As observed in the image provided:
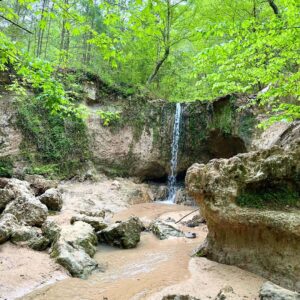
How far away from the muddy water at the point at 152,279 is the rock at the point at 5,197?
3488mm

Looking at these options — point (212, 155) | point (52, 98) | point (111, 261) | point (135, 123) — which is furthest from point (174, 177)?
point (52, 98)

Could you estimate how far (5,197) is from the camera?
27.8 ft

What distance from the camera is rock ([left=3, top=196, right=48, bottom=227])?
7.52m

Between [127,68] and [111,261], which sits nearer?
[111,261]

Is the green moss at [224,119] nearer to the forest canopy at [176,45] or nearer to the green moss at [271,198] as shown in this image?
the forest canopy at [176,45]

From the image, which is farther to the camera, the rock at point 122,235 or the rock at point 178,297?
the rock at point 122,235

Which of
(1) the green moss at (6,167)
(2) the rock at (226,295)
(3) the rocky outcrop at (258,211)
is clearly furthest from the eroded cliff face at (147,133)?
(2) the rock at (226,295)

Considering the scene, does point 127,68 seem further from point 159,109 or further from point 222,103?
point 222,103

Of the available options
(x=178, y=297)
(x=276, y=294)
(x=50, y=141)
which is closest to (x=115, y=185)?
(x=50, y=141)

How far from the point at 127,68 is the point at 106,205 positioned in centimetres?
979

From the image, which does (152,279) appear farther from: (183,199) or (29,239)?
(183,199)

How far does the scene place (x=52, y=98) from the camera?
5.30 m

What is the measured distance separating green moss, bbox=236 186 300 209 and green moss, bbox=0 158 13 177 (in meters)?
10.4

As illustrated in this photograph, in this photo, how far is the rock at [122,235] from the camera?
272 inches
